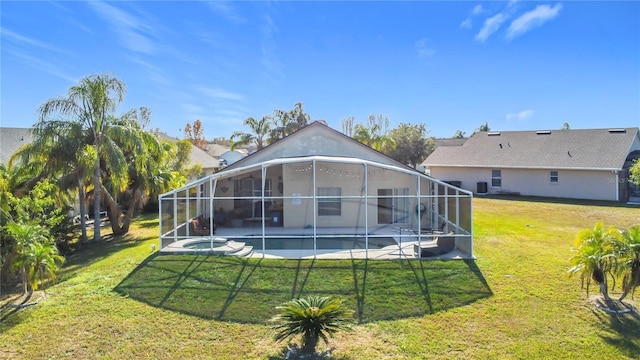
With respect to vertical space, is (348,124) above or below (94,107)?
above

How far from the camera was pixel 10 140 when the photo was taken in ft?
73.7

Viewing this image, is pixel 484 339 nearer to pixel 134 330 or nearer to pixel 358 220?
pixel 134 330

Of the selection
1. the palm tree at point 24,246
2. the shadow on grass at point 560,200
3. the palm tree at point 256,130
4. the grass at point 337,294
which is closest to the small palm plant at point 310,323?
the grass at point 337,294

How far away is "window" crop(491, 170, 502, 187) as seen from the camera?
3136cm

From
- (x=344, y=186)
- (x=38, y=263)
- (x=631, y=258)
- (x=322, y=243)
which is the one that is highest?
(x=344, y=186)

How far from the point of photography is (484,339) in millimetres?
7559

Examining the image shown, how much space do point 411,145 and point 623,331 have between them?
123 ft

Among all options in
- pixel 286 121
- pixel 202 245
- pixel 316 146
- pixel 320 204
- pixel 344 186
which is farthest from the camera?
pixel 286 121

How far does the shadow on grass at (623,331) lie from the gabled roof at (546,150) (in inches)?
834

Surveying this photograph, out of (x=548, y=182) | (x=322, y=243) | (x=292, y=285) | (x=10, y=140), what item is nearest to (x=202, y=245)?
(x=322, y=243)

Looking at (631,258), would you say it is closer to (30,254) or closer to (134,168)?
(30,254)

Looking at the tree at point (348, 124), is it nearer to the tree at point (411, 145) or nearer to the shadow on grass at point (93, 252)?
the tree at point (411, 145)

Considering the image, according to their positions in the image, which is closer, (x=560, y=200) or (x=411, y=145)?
(x=560, y=200)

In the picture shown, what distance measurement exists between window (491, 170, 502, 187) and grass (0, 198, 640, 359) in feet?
61.9
